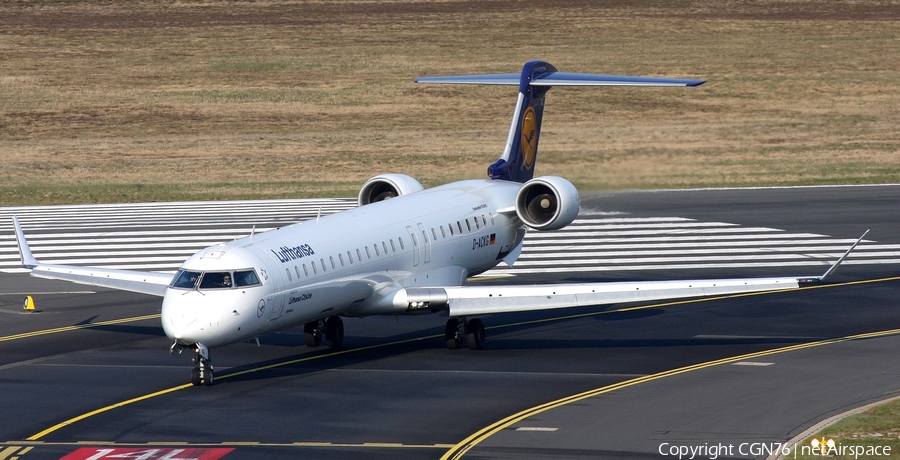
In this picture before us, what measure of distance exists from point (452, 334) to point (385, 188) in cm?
582

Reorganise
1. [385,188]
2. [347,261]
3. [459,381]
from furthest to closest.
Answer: [385,188], [347,261], [459,381]

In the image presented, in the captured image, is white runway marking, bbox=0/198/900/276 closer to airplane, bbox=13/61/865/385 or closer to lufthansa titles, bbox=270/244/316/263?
airplane, bbox=13/61/865/385

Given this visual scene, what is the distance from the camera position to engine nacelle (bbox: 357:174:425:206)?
31547mm

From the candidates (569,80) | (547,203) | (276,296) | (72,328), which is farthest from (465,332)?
(72,328)

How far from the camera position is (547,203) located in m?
30.3

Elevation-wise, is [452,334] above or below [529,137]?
below

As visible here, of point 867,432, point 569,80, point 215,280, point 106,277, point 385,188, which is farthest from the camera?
point 569,80

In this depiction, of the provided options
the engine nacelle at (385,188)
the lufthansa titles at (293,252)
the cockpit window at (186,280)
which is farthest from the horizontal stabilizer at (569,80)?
the cockpit window at (186,280)

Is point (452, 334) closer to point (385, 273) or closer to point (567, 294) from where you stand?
point (385, 273)

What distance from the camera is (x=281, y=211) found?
161ft

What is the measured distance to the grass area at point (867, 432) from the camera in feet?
61.3

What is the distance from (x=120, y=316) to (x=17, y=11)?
227ft

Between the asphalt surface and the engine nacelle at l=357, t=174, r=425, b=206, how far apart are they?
3.03 m

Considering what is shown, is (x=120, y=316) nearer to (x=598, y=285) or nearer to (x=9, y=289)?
(x=9, y=289)
